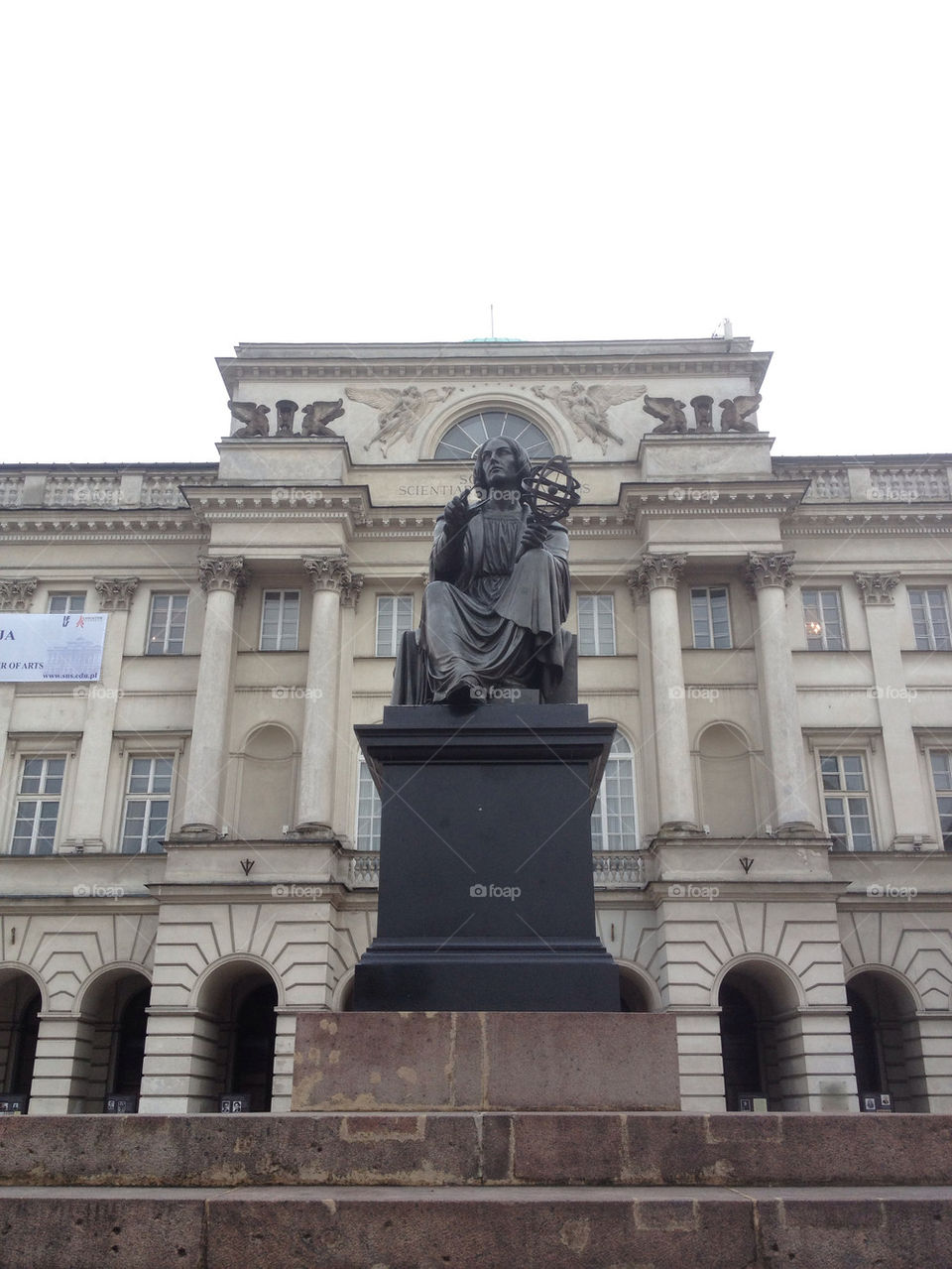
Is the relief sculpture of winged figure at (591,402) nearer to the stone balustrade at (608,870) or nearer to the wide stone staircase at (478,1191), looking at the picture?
the stone balustrade at (608,870)

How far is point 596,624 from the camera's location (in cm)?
2945

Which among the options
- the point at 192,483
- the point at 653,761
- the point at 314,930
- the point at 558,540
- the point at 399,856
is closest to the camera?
the point at 399,856

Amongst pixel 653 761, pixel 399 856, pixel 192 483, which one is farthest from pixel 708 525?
pixel 399 856

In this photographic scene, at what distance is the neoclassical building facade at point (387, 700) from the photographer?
82.2 ft

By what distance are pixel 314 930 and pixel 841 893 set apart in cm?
1172

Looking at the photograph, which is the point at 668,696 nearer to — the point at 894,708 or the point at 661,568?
the point at 661,568

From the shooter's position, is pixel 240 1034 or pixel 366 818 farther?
pixel 366 818

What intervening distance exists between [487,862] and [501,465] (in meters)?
3.50

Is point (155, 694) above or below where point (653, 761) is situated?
above

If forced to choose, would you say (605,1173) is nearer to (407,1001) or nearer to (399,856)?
(407,1001)

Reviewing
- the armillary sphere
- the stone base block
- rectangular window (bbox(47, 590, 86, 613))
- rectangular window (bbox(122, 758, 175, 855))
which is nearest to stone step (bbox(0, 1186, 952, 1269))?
the stone base block

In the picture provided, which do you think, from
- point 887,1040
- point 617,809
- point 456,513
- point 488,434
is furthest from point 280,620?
point 456,513

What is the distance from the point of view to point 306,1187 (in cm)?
548

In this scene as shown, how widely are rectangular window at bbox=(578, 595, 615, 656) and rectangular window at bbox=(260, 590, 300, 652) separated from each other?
730cm
